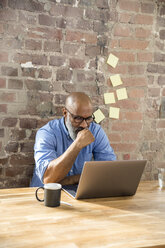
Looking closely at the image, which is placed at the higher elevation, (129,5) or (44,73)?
(129,5)

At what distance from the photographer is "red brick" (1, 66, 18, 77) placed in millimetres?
2243

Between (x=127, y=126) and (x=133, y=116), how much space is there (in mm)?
111

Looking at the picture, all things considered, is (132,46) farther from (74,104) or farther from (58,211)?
(58,211)

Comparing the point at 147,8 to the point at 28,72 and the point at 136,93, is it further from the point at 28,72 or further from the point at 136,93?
the point at 28,72

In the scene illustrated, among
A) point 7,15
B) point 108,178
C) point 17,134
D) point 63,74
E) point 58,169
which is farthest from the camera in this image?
point 63,74

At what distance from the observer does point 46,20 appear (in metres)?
2.33

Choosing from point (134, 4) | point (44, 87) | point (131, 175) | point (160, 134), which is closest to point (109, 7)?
point (134, 4)

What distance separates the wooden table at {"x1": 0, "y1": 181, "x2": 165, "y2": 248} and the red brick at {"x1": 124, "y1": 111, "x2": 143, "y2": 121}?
1139 millimetres

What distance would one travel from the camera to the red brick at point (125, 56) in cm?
257

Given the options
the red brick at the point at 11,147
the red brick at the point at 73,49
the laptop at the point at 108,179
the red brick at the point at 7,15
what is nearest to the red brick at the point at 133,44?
the red brick at the point at 73,49

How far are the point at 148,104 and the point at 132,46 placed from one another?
564 mm

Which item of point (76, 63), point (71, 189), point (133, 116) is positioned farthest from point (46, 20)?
point (71, 189)

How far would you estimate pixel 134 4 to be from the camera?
2.59 metres

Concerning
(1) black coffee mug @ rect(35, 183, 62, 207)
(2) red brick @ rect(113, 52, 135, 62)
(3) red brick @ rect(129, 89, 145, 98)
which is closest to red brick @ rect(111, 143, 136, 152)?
(3) red brick @ rect(129, 89, 145, 98)
